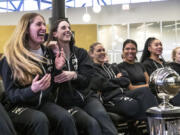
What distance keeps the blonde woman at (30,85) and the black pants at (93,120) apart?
17 cm

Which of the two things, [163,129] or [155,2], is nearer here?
[163,129]

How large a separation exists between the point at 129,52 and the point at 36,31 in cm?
152

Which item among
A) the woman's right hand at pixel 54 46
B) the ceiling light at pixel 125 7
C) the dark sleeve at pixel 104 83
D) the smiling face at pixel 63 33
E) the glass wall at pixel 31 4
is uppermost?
the glass wall at pixel 31 4

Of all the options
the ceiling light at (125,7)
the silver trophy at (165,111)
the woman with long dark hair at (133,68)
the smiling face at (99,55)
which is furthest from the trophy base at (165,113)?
the ceiling light at (125,7)

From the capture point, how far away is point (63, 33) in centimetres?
261

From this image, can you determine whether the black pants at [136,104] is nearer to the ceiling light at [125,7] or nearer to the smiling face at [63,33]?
the smiling face at [63,33]

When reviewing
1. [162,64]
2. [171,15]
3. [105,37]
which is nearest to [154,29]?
[171,15]

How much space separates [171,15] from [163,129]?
9.90m

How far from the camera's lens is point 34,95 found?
200cm

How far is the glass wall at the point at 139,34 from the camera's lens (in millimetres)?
10656

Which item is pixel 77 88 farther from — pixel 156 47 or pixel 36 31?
pixel 156 47

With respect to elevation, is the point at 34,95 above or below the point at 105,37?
below

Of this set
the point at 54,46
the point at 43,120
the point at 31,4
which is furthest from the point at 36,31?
the point at 31,4

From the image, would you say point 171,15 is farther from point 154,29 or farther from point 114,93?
point 114,93
